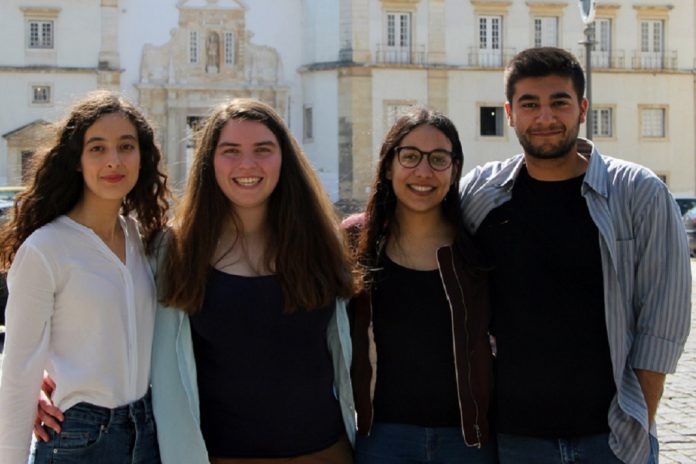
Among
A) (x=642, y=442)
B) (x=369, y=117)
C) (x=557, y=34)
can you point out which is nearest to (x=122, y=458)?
(x=642, y=442)

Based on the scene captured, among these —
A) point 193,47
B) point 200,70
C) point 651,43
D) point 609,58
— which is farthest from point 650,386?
point 651,43

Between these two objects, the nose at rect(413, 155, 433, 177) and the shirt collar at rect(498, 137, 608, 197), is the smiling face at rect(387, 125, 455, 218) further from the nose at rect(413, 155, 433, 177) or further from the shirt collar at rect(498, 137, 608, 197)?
the shirt collar at rect(498, 137, 608, 197)

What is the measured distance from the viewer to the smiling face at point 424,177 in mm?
3773

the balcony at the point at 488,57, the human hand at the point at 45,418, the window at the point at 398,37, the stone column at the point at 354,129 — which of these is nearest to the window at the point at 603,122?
the balcony at the point at 488,57

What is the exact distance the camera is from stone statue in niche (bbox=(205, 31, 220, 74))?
36.3 m

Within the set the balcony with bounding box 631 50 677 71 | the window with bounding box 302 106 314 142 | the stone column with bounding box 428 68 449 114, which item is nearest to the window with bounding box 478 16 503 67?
the stone column with bounding box 428 68 449 114

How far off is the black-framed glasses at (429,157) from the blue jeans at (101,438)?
4.74 ft

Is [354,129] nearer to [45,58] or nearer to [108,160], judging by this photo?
→ [45,58]

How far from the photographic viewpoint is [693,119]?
38875 millimetres

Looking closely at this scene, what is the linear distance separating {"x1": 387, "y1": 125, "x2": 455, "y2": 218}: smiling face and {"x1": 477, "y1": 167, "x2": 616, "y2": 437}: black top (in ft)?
1.45

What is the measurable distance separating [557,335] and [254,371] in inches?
46.4

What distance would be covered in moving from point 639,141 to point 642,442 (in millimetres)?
36731

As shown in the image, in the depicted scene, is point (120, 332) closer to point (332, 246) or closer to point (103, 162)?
point (103, 162)

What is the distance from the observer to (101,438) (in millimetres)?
3301
